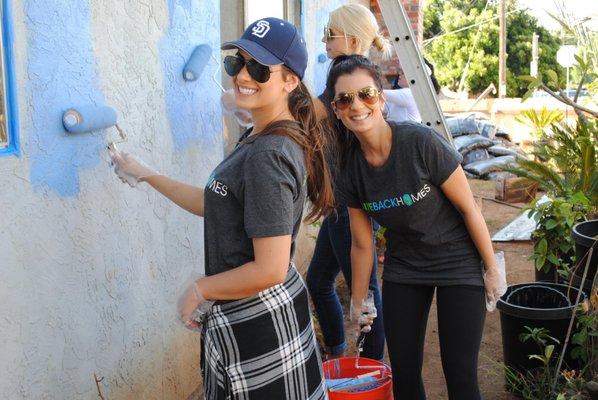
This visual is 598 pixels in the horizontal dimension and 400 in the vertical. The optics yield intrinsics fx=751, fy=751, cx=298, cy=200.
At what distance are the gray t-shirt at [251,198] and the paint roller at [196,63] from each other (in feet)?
5.33

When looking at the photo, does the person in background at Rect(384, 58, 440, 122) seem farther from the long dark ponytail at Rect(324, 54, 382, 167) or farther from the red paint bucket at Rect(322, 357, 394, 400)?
the red paint bucket at Rect(322, 357, 394, 400)

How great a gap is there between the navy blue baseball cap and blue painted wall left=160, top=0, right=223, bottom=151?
4.49 ft

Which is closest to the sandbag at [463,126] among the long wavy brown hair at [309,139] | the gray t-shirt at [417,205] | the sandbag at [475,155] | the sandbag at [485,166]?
the sandbag at [475,155]

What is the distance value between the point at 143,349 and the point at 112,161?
0.99 metres

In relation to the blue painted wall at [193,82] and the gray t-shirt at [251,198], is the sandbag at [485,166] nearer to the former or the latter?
the blue painted wall at [193,82]

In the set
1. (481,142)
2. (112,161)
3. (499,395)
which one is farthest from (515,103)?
(112,161)

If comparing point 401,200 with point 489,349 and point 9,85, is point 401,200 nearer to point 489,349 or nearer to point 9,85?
point 9,85

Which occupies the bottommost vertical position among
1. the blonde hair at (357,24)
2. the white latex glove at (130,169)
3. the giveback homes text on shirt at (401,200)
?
the giveback homes text on shirt at (401,200)

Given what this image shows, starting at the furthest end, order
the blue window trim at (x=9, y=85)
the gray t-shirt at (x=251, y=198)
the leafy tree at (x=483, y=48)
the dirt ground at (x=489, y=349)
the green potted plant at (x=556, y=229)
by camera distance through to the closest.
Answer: the leafy tree at (x=483, y=48), the green potted plant at (x=556, y=229), the dirt ground at (x=489, y=349), the blue window trim at (x=9, y=85), the gray t-shirt at (x=251, y=198)

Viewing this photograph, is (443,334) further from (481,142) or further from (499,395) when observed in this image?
(481,142)

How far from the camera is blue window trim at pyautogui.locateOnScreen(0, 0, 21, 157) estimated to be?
2.40 m

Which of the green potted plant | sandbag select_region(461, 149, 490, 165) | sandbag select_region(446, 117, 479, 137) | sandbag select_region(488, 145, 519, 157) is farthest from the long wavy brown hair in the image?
sandbag select_region(446, 117, 479, 137)

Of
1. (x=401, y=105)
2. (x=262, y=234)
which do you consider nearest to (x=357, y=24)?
(x=401, y=105)

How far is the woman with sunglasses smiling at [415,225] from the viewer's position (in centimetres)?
279
